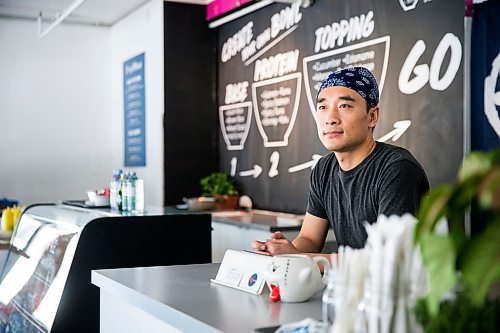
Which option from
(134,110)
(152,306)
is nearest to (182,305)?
(152,306)

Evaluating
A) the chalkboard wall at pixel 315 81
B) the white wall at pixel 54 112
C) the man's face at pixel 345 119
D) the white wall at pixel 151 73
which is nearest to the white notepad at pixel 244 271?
the man's face at pixel 345 119

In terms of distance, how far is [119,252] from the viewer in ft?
10.0

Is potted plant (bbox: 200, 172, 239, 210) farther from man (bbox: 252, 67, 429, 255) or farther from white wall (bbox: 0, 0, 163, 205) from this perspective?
man (bbox: 252, 67, 429, 255)

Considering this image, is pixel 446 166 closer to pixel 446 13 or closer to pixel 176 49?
pixel 446 13

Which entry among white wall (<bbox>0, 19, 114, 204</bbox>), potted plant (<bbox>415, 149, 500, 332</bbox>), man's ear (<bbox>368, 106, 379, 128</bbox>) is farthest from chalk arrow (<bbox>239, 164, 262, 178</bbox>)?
potted plant (<bbox>415, 149, 500, 332</bbox>)

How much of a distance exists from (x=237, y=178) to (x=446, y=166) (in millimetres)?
2721

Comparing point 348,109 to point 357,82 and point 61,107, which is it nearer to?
point 357,82

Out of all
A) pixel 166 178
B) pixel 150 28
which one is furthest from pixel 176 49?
pixel 166 178

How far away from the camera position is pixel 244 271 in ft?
6.69

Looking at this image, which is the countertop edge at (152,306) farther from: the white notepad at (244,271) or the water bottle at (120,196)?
the water bottle at (120,196)

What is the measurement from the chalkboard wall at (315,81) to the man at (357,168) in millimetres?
1248

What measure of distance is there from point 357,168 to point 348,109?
0.74 feet

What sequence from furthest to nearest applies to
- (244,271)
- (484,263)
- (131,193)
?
1. (131,193)
2. (244,271)
3. (484,263)

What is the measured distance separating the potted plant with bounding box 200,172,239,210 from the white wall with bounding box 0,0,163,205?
38.8 inches
